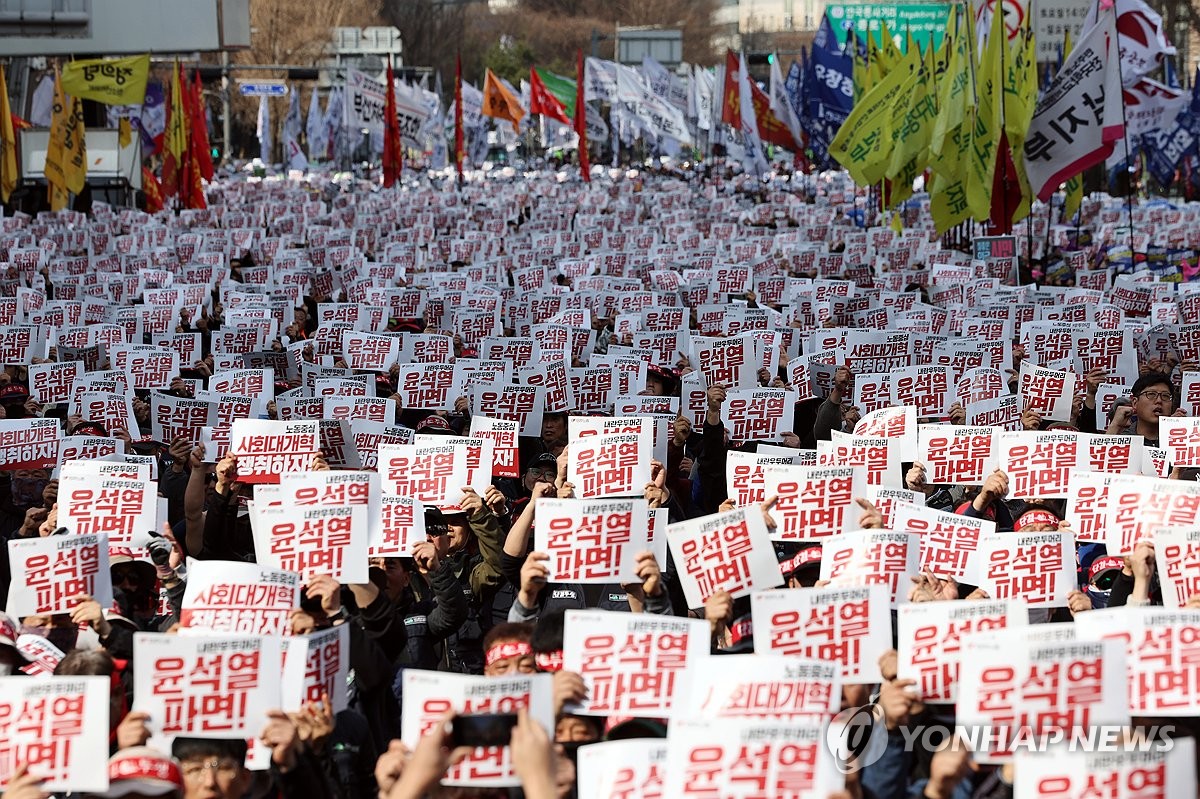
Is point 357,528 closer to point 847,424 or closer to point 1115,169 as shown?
point 847,424

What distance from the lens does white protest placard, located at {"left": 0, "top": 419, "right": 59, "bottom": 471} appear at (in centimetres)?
1023

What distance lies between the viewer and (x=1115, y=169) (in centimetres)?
4191

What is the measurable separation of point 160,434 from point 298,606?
4.78 meters

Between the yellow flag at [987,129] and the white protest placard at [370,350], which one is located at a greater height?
the yellow flag at [987,129]

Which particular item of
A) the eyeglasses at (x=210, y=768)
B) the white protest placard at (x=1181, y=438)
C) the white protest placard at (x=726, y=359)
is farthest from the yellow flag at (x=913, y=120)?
the eyeglasses at (x=210, y=768)

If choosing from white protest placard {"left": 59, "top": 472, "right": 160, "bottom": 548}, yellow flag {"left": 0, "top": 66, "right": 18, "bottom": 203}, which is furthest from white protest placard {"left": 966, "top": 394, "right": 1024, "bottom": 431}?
yellow flag {"left": 0, "top": 66, "right": 18, "bottom": 203}

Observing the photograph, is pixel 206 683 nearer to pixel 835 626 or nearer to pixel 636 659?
pixel 636 659

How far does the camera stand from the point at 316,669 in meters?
6.12

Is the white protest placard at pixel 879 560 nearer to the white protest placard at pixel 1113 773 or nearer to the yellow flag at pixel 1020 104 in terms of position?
the white protest placard at pixel 1113 773

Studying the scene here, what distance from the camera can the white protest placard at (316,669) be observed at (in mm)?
6000

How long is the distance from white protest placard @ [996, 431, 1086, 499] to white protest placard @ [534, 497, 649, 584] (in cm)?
239

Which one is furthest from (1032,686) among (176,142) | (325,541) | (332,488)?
(176,142)

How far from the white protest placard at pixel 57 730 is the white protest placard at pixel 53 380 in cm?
759

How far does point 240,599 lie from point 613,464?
272cm
